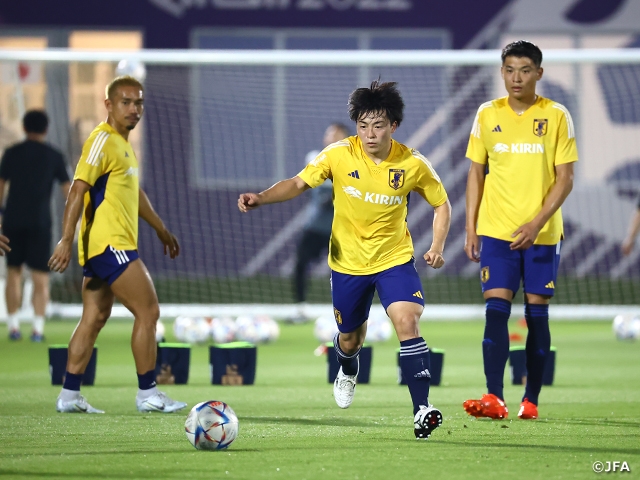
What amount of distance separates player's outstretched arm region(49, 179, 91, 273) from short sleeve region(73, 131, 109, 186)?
0.04 m

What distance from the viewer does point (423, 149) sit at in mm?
19641

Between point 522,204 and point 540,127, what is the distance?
0.43 meters

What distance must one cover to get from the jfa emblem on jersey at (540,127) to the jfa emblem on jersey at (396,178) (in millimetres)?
944

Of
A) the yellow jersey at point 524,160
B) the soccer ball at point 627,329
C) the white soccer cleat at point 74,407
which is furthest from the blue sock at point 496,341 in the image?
the soccer ball at point 627,329

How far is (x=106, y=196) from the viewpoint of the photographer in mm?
6344

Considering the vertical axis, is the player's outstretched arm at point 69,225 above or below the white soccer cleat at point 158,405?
above

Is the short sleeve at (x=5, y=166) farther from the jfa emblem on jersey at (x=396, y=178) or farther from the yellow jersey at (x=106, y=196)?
the jfa emblem on jersey at (x=396, y=178)

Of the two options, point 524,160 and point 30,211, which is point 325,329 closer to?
point 30,211

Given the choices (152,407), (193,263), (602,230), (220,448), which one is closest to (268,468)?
(220,448)

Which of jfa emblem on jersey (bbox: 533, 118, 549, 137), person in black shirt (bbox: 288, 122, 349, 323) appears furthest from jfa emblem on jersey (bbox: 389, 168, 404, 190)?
person in black shirt (bbox: 288, 122, 349, 323)

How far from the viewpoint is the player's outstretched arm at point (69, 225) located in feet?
19.8

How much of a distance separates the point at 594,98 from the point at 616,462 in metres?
16.3

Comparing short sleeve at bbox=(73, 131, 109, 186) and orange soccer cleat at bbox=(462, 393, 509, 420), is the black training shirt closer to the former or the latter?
short sleeve at bbox=(73, 131, 109, 186)

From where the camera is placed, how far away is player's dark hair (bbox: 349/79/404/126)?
559cm
